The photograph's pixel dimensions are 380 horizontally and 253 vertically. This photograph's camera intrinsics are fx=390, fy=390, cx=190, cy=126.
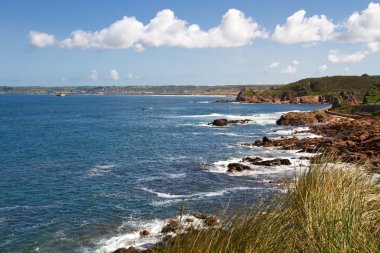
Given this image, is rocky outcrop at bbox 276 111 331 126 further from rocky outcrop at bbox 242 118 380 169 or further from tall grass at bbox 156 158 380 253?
tall grass at bbox 156 158 380 253

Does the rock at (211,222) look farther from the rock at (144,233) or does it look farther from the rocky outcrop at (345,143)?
the rocky outcrop at (345,143)

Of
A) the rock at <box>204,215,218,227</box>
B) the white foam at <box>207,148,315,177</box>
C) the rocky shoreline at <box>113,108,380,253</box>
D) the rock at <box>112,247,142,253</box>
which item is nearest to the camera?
the rock at <box>204,215,218,227</box>

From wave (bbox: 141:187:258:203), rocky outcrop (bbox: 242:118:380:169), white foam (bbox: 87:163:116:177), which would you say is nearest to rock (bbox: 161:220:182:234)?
wave (bbox: 141:187:258:203)

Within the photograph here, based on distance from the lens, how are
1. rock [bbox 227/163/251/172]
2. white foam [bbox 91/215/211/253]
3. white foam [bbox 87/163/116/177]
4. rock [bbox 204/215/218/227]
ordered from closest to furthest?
1. rock [bbox 204/215/218/227]
2. white foam [bbox 91/215/211/253]
3. white foam [bbox 87/163/116/177]
4. rock [bbox 227/163/251/172]

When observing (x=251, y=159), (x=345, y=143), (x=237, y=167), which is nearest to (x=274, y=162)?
(x=251, y=159)

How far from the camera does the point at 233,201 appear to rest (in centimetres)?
2720

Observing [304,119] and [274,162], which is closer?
[274,162]

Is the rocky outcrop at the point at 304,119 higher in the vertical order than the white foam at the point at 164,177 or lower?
higher

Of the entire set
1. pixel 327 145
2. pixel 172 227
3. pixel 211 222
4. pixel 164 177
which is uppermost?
pixel 211 222

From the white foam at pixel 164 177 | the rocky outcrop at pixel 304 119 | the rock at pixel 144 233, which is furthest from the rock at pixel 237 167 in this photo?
the rocky outcrop at pixel 304 119

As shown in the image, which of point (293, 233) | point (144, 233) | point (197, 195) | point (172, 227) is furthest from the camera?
point (197, 195)

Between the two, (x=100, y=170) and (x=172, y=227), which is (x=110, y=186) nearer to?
(x=100, y=170)

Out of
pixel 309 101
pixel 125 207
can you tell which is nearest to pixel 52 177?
pixel 125 207

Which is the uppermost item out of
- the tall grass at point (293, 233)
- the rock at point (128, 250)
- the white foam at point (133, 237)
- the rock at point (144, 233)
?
the tall grass at point (293, 233)
